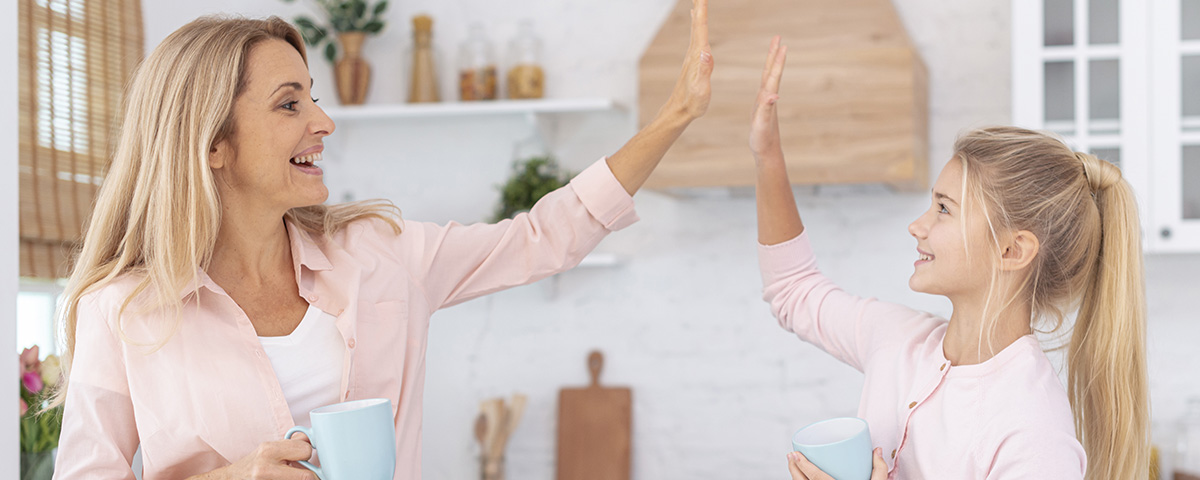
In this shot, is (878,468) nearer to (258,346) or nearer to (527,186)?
(258,346)

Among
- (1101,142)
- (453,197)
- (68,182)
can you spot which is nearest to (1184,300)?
(1101,142)

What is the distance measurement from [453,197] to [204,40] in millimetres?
1893

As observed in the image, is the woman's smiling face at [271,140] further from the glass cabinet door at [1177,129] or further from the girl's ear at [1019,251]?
the glass cabinet door at [1177,129]

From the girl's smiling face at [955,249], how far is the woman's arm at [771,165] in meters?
0.21

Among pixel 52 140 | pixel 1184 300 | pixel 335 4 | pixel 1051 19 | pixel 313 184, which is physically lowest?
pixel 1184 300

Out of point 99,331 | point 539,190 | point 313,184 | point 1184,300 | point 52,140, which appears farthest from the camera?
point 539,190

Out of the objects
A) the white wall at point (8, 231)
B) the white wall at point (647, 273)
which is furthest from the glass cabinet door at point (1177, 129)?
the white wall at point (8, 231)

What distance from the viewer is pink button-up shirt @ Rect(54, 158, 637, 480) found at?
1.19m

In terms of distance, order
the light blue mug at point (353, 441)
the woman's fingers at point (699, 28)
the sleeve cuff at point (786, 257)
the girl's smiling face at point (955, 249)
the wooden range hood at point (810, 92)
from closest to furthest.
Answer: the light blue mug at point (353, 441) < the girl's smiling face at point (955, 249) < the woman's fingers at point (699, 28) < the sleeve cuff at point (786, 257) < the wooden range hood at point (810, 92)

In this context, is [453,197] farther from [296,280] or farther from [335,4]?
[296,280]

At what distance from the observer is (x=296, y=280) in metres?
1.35

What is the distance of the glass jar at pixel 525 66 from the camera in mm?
2936

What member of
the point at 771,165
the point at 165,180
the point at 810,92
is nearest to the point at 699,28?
the point at 771,165

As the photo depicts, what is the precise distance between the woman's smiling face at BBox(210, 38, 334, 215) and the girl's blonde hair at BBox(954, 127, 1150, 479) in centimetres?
86
